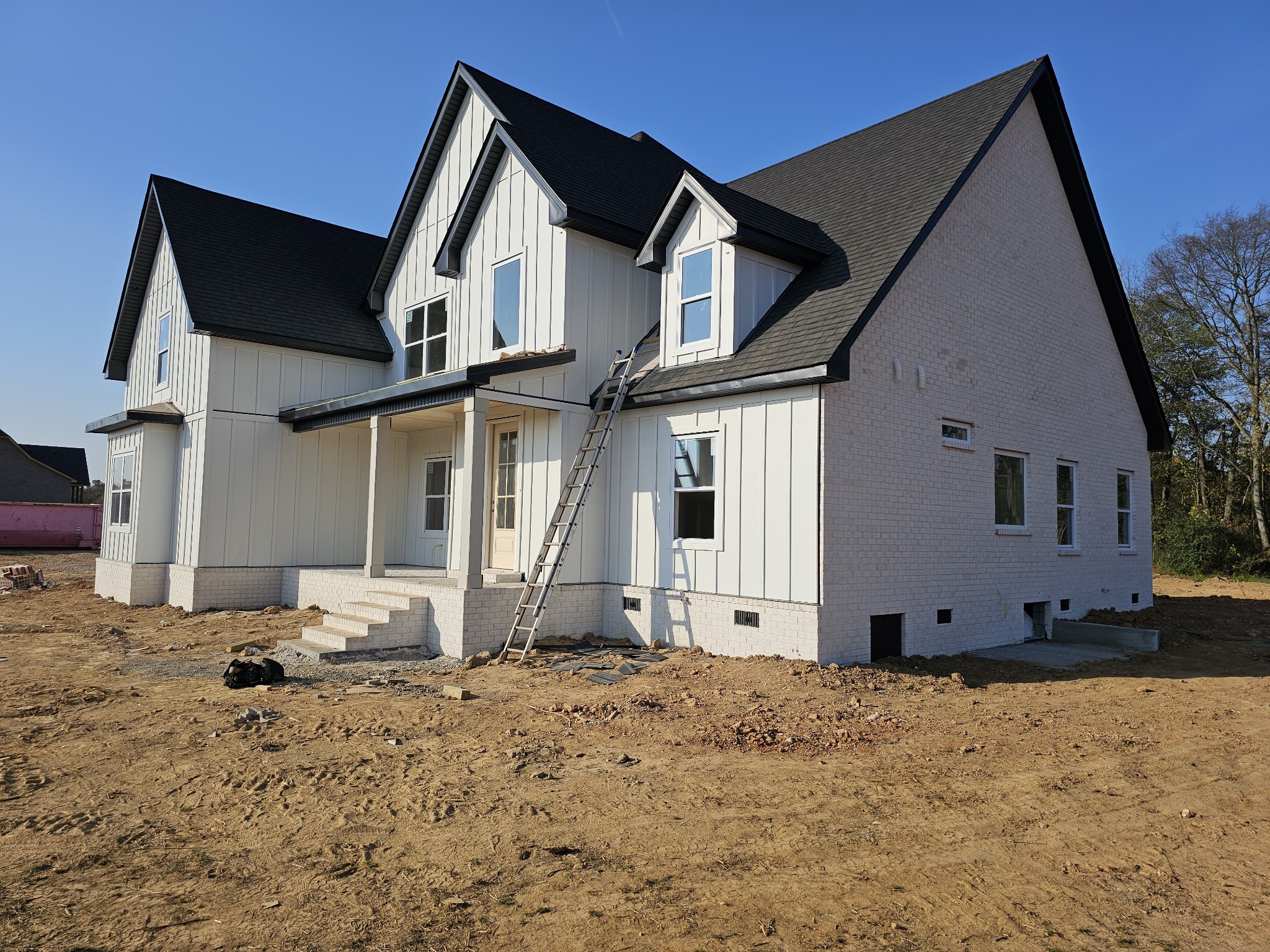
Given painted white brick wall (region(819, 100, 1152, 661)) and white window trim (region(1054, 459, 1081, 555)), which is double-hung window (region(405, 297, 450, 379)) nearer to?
painted white brick wall (region(819, 100, 1152, 661))

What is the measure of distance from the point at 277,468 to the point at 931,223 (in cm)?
1273

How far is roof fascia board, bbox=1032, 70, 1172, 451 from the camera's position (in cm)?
1463

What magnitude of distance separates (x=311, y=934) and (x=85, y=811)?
8.70 feet

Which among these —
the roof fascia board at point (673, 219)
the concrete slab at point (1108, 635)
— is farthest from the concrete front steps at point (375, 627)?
the concrete slab at point (1108, 635)

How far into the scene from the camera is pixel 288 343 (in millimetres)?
16828

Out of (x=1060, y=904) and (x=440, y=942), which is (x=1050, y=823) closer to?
(x=1060, y=904)

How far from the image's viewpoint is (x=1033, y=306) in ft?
48.0

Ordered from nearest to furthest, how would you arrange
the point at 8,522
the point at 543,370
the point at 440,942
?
the point at 440,942 < the point at 543,370 < the point at 8,522

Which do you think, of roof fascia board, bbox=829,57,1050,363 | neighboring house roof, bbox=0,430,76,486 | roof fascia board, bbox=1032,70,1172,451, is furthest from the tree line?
neighboring house roof, bbox=0,430,76,486

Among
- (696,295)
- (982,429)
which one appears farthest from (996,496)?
(696,295)

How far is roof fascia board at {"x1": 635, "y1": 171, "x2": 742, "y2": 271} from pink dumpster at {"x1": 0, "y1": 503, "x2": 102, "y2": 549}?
32201mm

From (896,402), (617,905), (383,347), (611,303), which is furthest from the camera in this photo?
(383,347)

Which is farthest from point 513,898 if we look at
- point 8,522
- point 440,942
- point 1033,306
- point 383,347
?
point 8,522

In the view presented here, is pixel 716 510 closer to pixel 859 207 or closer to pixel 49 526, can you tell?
pixel 859 207
